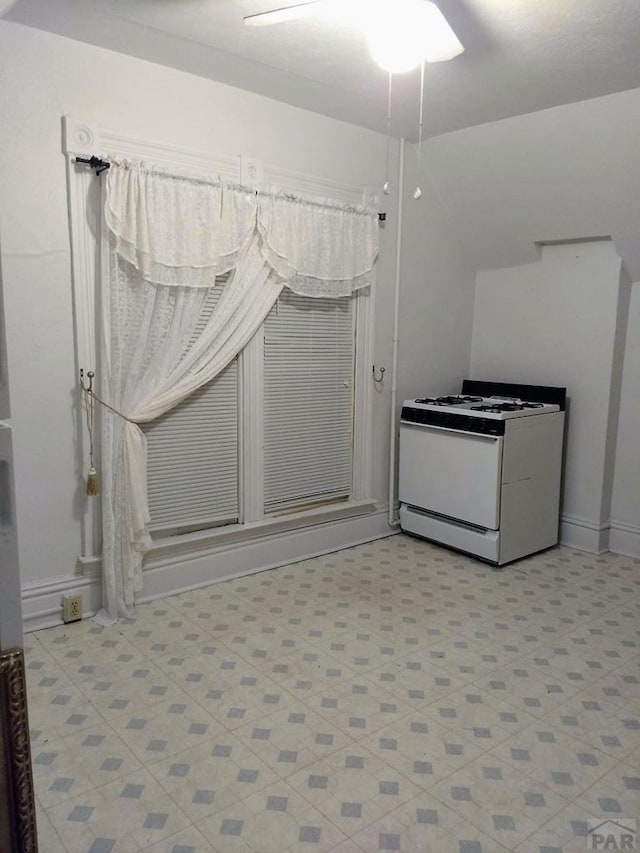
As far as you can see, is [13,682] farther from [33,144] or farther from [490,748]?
[33,144]

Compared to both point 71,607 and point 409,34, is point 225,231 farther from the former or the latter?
point 71,607

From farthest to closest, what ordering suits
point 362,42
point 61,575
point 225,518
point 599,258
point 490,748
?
point 599,258, point 225,518, point 61,575, point 362,42, point 490,748

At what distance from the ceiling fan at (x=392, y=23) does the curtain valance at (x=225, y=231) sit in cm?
91

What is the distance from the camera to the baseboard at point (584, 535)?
3928 mm

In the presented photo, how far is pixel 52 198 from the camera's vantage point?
2.62 m

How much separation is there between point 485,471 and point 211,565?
166 cm

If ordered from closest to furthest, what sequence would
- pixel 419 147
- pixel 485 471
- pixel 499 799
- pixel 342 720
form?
pixel 499 799, pixel 342 720, pixel 485 471, pixel 419 147

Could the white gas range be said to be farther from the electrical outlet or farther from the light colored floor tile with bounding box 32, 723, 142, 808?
the light colored floor tile with bounding box 32, 723, 142, 808

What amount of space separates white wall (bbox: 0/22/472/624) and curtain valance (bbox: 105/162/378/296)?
0.22m

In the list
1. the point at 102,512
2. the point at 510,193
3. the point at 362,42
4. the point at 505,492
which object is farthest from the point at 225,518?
the point at 510,193

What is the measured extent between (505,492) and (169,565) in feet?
6.35

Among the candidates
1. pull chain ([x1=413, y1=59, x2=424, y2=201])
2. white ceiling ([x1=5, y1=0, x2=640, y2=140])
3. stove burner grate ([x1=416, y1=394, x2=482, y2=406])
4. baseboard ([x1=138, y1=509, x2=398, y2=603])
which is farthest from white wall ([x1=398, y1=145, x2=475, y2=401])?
baseboard ([x1=138, y1=509, x2=398, y2=603])

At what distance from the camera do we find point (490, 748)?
2.07m

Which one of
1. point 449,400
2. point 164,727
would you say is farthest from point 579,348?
point 164,727
